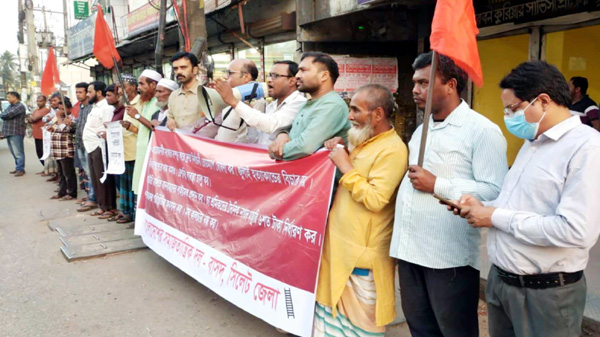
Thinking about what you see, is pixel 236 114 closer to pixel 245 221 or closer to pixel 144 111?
pixel 245 221

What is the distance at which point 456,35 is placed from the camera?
203 cm

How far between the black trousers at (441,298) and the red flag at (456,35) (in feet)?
3.07

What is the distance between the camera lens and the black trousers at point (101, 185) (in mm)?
6879

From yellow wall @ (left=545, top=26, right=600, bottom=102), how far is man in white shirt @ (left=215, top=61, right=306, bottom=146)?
13.5 feet

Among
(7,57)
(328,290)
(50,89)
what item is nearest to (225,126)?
(328,290)

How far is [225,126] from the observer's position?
13.7 ft

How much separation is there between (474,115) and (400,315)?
190cm

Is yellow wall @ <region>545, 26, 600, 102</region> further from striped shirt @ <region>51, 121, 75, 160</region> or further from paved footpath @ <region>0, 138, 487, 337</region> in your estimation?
striped shirt @ <region>51, 121, 75, 160</region>

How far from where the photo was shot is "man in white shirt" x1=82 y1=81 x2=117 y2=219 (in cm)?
688

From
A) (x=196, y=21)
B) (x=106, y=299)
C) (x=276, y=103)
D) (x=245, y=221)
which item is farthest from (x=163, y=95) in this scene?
(x=245, y=221)

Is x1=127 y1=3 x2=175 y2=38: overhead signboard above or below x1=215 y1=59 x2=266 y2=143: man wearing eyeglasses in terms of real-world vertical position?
above

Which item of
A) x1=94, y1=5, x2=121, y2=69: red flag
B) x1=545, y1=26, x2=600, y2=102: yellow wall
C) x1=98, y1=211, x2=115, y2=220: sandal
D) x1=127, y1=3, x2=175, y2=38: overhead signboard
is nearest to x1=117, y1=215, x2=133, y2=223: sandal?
x1=98, y1=211, x2=115, y2=220: sandal

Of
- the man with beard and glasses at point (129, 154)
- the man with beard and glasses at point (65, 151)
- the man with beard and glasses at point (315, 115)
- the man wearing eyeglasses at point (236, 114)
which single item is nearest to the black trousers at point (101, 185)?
the man with beard and glasses at point (129, 154)

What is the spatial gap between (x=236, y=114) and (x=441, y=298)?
2.45m
